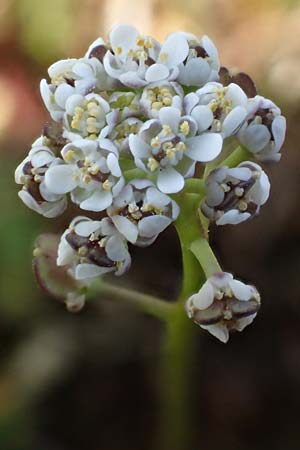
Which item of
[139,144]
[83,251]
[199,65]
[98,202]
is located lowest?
[83,251]

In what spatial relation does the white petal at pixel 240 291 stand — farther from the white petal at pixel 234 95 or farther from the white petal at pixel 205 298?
the white petal at pixel 234 95

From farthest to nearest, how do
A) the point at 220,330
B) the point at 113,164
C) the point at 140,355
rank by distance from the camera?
1. the point at 140,355
2. the point at 220,330
3. the point at 113,164

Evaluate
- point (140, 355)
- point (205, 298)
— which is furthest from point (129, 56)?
point (140, 355)

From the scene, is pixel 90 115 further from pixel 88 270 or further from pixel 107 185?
pixel 88 270

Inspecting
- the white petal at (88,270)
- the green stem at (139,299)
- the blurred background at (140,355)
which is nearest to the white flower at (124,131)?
the white petal at (88,270)

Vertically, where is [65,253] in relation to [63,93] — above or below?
below

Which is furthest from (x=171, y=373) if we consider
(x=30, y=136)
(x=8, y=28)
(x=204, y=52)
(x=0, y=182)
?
(x=8, y=28)

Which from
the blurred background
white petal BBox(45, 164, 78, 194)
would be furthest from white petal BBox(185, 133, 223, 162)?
the blurred background
